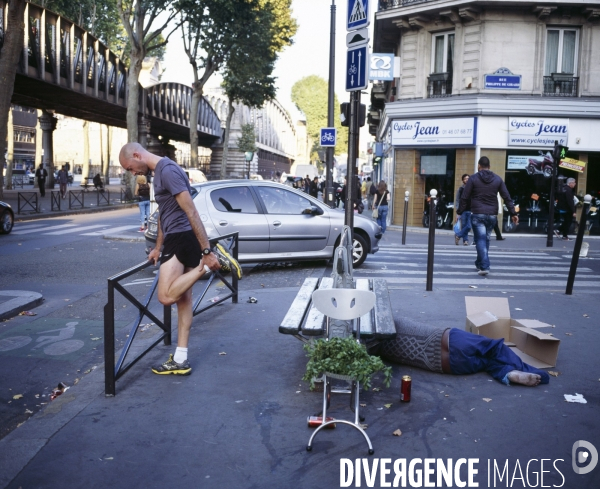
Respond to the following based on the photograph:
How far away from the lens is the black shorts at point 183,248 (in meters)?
5.09

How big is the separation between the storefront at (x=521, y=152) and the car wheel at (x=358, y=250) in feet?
35.7

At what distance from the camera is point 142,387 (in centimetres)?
484

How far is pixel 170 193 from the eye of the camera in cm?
507

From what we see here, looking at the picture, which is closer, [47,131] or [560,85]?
[560,85]

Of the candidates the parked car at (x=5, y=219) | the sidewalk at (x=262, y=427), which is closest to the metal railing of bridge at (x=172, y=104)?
the parked car at (x=5, y=219)

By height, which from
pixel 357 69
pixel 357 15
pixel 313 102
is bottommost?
pixel 357 69

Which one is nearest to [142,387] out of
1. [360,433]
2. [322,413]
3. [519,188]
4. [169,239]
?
[169,239]

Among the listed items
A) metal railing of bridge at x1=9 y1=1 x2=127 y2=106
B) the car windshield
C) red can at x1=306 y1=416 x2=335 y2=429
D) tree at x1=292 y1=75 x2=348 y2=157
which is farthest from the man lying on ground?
tree at x1=292 y1=75 x2=348 y2=157

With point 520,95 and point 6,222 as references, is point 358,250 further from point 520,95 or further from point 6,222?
point 520,95

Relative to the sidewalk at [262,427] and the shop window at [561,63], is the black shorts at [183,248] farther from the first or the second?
the shop window at [561,63]

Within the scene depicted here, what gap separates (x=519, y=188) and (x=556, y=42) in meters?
4.91

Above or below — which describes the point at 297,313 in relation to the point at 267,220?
below

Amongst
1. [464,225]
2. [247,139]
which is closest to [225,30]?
[464,225]

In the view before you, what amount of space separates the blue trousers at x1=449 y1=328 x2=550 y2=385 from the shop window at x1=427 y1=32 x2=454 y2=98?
18541mm
